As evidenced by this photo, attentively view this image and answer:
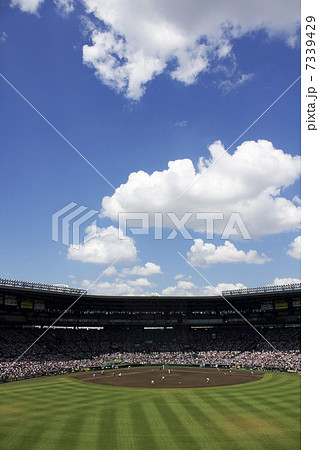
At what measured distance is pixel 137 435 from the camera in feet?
70.1

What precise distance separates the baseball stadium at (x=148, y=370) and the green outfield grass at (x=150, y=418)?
0.09m

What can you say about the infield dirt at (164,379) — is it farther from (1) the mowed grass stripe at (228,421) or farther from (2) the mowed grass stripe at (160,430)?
(2) the mowed grass stripe at (160,430)

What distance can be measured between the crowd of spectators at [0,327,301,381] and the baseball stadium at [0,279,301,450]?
0.85 feet

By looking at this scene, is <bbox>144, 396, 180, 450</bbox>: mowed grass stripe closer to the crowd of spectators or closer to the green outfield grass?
the green outfield grass

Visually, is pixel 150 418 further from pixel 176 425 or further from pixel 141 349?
pixel 141 349

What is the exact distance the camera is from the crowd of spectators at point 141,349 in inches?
2265

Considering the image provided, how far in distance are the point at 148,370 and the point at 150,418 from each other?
1413 inches

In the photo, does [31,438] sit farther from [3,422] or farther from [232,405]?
[232,405]

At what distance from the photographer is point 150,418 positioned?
2569 cm

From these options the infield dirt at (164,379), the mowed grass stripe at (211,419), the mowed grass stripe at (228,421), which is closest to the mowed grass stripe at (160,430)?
the mowed grass stripe at (211,419)

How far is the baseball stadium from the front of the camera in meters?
22.0

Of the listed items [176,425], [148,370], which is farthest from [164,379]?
[176,425]

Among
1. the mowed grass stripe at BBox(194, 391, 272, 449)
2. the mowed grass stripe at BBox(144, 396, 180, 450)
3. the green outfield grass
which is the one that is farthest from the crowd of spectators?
the mowed grass stripe at BBox(144, 396, 180, 450)
